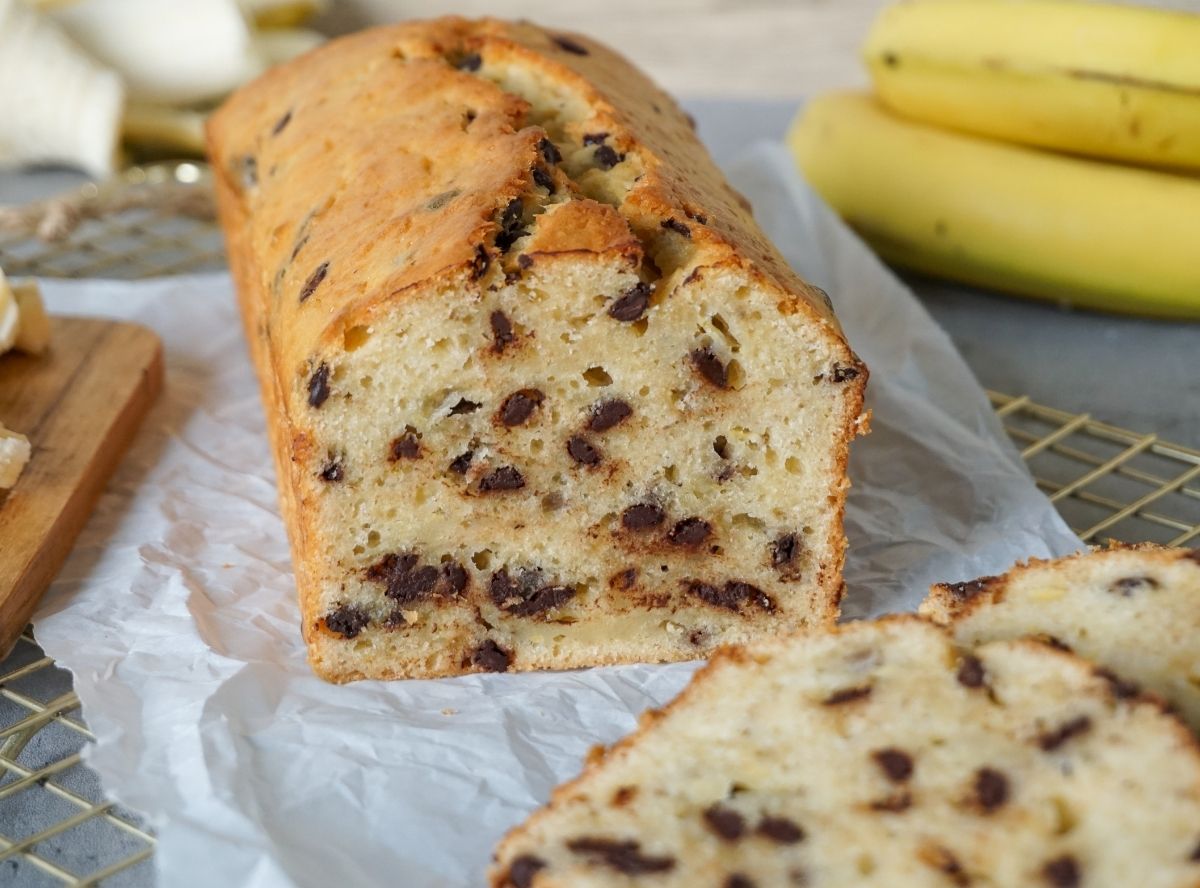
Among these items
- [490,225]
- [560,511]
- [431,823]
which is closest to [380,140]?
[490,225]

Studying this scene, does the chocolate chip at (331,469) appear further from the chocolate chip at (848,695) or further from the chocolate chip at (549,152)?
the chocolate chip at (848,695)

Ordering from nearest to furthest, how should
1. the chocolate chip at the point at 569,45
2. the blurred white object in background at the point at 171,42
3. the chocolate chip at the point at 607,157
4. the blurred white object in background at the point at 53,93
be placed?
the chocolate chip at the point at 607,157, the chocolate chip at the point at 569,45, the blurred white object in background at the point at 53,93, the blurred white object in background at the point at 171,42

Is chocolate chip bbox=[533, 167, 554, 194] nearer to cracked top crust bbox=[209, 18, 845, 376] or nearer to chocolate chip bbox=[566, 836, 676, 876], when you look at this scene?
cracked top crust bbox=[209, 18, 845, 376]

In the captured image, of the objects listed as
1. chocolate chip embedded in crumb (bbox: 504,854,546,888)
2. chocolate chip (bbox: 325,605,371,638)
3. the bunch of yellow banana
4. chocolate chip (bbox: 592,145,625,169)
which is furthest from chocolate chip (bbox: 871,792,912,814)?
the bunch of yellow banana

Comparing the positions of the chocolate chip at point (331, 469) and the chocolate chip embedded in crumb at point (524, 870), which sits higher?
the chocolate chip at point (331, 469)

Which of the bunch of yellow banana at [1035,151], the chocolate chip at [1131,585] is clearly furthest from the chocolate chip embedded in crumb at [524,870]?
the bunch of yellow banana at [1035,151]

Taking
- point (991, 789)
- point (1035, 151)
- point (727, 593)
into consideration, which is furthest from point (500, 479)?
point (1035, 151)

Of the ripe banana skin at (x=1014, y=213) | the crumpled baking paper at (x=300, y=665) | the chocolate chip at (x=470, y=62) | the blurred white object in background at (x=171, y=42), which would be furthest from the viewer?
the blurred white object in background at (x=171, y=42)
